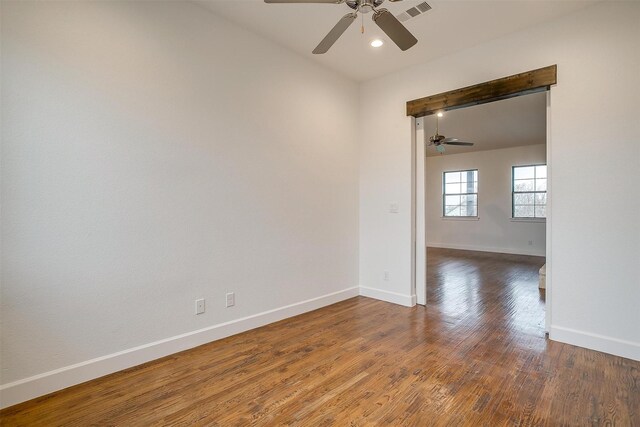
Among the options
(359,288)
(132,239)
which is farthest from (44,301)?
(359,288)

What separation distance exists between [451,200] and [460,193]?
13.9 inches

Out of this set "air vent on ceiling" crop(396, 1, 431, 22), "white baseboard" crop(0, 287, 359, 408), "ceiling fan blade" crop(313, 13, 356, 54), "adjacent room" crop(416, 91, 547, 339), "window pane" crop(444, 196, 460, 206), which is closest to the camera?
A: "white baseboard" crop(0, 287, 359, 408)

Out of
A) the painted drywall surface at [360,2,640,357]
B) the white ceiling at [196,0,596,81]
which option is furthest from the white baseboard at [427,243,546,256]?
the white ceiling at [196,0,596,81]

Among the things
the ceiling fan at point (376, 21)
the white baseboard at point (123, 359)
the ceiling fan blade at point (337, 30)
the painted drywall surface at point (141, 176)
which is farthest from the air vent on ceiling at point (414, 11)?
the white baseboard at point (123, 359)

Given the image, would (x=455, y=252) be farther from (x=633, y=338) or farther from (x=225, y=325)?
(x=225, y=325)

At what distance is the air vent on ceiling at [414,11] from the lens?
262cm

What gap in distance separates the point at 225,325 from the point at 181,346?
41cm

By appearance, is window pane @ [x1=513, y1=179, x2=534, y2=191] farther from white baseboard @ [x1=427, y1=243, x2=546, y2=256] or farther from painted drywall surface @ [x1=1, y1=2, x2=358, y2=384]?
painted drywall surface @ [x1=1, y1=2, x2=358, y2=384]

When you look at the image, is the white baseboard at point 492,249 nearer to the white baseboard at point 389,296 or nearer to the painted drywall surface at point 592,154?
the white baseboard at point 389,296

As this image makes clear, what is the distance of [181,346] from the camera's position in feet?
8.48

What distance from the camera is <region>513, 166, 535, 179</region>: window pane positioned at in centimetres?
805

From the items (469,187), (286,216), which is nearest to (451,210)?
(469,187)

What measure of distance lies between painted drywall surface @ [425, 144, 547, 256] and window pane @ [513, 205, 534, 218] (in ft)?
0.54

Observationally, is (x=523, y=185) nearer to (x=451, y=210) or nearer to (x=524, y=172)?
(x=524, y=172)
